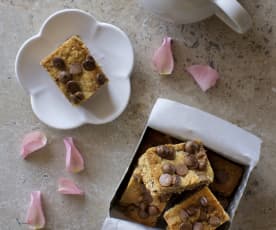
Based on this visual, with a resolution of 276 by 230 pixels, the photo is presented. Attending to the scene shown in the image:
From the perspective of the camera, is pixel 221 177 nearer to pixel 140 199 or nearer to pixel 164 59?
pixel 140 199

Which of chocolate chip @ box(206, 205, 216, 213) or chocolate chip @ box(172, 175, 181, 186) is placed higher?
chocolate chip @ box(172, 175, 181, 186)

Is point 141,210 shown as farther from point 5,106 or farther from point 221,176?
point 5,106

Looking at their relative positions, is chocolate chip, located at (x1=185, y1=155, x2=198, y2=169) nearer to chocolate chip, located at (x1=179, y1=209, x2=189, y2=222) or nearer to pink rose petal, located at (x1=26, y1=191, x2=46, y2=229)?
chocolate chip, located at (x1=179, y1=209, x2=189, y2=222)

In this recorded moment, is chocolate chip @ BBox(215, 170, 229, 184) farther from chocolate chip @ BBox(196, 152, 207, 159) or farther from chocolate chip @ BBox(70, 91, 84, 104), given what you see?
chocolate chip @ BBox(70, 91, 84, 104)

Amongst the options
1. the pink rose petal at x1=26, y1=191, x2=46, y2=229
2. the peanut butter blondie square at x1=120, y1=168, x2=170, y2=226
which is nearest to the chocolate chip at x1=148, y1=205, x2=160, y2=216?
the peanut butter blondie square at x1=120, y1=168, x2=170, y2=226

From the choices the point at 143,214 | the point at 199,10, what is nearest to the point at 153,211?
the point at 143,214

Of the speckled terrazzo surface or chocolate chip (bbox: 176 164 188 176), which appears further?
the speckled terrazzo surface

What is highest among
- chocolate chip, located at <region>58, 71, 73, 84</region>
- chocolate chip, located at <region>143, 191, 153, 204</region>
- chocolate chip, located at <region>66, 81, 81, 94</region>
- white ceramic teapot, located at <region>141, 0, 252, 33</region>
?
white ceramic teapot, located at <region>141, 0, 252, 33</region>

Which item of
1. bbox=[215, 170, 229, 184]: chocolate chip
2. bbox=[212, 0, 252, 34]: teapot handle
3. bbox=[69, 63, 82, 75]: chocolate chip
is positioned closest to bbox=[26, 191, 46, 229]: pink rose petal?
bbox=[69, 63, 82, 75]: chocolate chip
